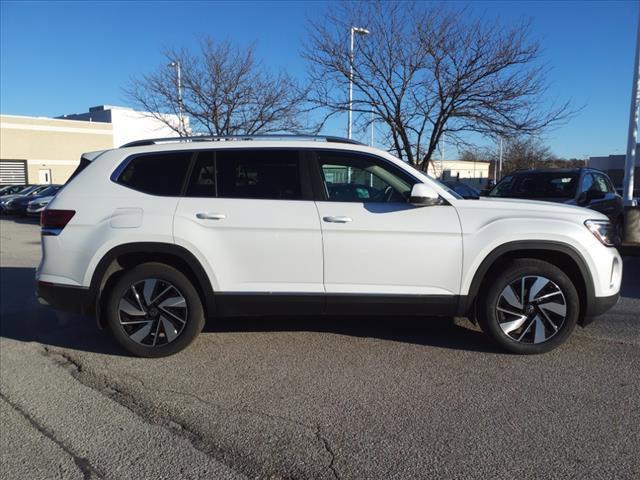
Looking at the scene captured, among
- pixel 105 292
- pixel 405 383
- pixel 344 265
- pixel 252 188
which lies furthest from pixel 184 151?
pixel 405 383

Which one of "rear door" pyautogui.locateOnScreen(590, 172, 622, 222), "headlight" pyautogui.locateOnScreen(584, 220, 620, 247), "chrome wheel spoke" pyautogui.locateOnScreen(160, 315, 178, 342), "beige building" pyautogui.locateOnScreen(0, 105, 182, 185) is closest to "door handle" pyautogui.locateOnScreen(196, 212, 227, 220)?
"chrome wheel spoke" pyautogui.locateOnScreen(160, 315, 178, 342)

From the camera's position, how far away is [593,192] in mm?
8250

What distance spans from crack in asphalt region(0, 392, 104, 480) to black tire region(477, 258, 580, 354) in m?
3.11

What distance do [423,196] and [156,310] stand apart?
7.94ft

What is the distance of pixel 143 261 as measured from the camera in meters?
4.48

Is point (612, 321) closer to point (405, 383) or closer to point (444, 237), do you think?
point (444, 237)

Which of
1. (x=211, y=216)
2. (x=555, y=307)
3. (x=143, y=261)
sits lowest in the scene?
(x=555, y=307)

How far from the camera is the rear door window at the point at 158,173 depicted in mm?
4410

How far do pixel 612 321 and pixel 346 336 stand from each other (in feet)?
9.27

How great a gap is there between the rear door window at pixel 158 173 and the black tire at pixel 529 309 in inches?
109

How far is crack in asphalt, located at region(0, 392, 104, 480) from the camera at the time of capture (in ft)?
9.17

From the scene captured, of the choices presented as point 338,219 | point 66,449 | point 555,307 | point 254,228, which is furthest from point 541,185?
point 66,449

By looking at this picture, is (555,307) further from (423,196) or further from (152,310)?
(152,310)

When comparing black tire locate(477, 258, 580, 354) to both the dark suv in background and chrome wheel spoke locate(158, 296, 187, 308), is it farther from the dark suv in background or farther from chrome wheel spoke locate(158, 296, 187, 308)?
the dark suv in background
